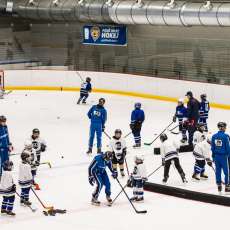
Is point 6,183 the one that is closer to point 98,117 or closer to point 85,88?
point 98,117

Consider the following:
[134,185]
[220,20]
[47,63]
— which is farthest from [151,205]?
[47,63]

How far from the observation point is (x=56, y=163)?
13641 mm

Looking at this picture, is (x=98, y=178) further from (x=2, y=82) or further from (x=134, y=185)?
(x=2, y=82)

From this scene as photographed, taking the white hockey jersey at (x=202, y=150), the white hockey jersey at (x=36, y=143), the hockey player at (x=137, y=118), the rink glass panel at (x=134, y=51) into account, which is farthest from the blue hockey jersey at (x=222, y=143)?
the rink glass panel at (x=134, y=51)

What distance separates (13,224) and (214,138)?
3.29 meters

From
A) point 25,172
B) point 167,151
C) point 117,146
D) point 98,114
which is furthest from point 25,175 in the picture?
point 98,114

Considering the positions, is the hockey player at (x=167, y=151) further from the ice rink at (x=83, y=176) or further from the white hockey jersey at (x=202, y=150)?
the ice rink at (x=83, y=176)

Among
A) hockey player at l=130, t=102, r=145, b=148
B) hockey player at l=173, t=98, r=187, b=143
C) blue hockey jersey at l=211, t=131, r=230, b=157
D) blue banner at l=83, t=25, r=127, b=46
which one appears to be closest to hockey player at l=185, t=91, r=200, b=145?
hockey player at l=173, t=98, r=187, b=143

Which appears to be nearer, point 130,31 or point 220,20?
point 220,20

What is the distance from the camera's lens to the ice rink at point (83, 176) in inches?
392

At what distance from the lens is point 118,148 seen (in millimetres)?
12055

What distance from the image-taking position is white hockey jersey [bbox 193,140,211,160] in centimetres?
1156

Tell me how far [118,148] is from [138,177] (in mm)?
1477

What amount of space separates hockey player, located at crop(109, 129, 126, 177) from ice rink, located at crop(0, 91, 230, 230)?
464 mm
